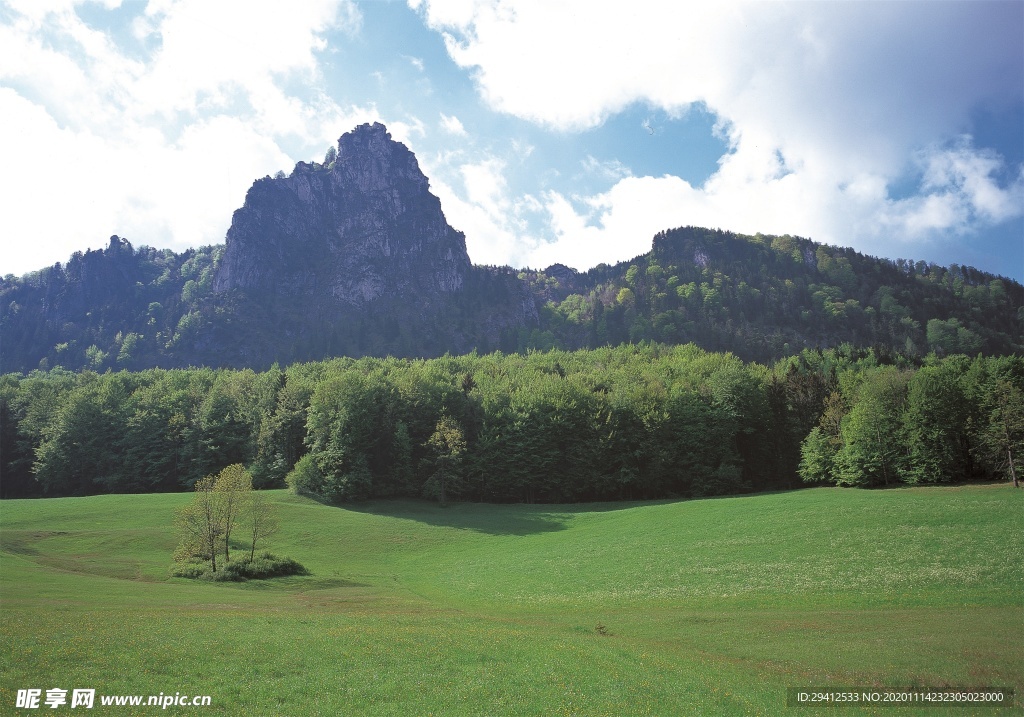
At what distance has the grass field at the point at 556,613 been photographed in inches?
712

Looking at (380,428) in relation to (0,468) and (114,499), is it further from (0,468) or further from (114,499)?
(0,468)

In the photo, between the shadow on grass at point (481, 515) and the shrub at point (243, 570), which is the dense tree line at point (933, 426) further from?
the shrub at point (243, 570)

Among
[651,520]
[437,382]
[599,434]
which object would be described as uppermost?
[437,382]

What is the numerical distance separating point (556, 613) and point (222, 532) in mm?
32872

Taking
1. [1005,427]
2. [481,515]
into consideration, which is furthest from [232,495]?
[1005,427]

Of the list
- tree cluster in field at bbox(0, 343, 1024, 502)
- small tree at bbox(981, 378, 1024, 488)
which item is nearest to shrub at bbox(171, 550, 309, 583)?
tree cluster in field at bbox(0, 343, 1024, 502)

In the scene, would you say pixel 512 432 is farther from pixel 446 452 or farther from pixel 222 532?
pixel 222 532

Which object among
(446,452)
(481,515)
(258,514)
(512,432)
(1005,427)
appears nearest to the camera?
(258,514)

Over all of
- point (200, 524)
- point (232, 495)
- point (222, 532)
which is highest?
point (232, 495)

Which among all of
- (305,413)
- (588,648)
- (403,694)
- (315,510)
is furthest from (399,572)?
(305,413)

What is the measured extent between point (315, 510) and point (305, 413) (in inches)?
1083

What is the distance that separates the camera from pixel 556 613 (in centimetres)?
3362

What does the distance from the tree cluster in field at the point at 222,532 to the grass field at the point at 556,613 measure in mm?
2231

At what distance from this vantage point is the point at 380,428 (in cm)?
8869
